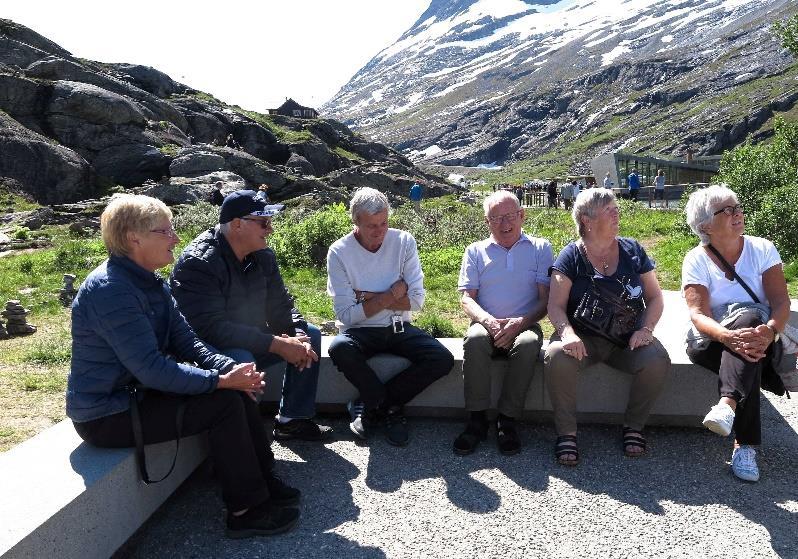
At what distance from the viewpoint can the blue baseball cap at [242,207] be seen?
13.6ft

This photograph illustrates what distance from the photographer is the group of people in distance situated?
3.27 metres

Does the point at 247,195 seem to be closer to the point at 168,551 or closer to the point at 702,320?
the point at 168,551

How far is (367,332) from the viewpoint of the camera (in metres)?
4.80

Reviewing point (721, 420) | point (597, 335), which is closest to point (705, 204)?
point (597, 335)

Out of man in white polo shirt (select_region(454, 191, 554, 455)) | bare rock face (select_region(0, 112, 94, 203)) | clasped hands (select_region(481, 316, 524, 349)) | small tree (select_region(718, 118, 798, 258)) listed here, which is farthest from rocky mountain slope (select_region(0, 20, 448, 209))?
clasped hands (select_region(481, 316, 524, 349))

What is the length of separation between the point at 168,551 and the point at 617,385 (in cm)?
306

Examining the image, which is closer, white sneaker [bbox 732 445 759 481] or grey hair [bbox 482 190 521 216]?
white sneaker [bbox 732 445 759 481]

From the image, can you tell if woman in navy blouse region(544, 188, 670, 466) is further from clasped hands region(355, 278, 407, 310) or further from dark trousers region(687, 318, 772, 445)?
clasped hands region(355, 278, 407, 310)

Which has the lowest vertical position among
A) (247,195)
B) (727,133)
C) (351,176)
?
(727,133)

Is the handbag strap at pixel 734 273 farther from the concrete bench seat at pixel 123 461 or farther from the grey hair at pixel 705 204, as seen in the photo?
the concrete bench seat at pixel 123 461

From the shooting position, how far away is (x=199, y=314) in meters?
4.07

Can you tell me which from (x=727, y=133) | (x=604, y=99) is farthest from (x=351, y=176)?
(x=604, y=99)

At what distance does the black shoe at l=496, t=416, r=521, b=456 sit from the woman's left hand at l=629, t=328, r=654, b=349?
964 mm

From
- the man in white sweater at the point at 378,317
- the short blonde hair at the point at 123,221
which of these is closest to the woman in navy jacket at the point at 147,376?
the short blonde hair at the point at 123,221
